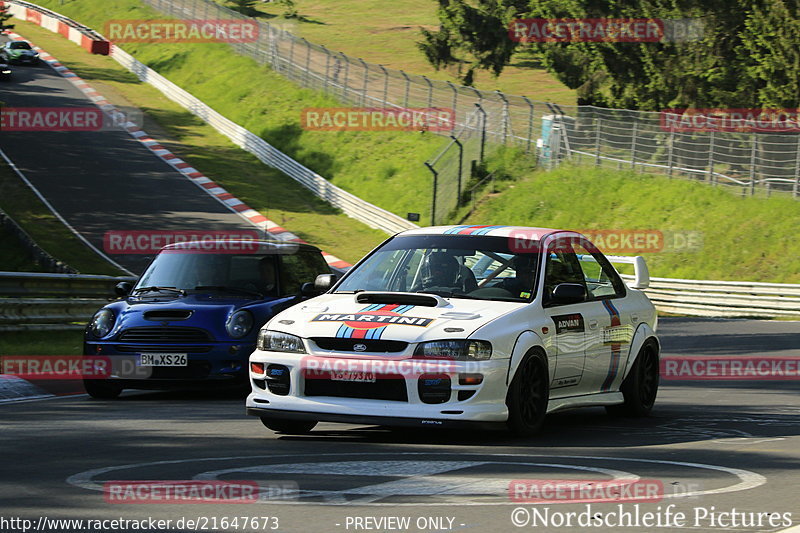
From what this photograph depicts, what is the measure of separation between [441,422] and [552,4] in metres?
34.9

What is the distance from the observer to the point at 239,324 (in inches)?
462

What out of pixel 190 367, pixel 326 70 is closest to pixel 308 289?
pixel 190 367

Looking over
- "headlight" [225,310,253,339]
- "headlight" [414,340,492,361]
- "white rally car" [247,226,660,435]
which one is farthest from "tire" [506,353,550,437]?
"headlight" [225,310,253,339]

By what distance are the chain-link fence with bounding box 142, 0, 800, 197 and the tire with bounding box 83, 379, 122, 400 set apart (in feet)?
75.1

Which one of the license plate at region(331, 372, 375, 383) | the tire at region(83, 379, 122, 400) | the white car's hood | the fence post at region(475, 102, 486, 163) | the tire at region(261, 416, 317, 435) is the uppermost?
the white car's hood

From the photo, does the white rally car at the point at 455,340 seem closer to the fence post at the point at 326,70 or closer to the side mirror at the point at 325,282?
the side mirror at the point at 325,282

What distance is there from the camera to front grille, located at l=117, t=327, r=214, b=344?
11664 mm

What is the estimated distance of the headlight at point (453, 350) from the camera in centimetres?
811

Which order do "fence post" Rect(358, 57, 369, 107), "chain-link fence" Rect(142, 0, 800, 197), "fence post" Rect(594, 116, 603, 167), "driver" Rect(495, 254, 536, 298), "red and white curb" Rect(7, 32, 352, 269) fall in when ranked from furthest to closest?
"fence post" Rect(358, 57, 369, 107) → "fence post" Rect(594, 116, 603, 167) → "red and white curb" Rect(7, 32, 352, 269) → "chain-link fence" Rect(142, 0, 800, 197) → "driver" Rect(495, 254, 536, 298)

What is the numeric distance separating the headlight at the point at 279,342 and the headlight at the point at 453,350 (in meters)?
0.86

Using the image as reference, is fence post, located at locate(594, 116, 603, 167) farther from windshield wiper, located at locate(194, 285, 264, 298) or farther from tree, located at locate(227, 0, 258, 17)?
tree, located at locate(227, 0, 258, 17)

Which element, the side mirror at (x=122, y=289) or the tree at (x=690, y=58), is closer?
the side mirror at (x=122, y=289)

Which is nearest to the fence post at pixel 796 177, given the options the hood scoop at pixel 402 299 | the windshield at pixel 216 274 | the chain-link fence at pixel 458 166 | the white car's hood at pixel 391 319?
the chain-link fence at pixel 458 166

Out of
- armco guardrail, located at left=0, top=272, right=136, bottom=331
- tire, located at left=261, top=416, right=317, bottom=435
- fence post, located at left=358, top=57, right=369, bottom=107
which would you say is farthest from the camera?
fence post, located at left=358, top=57, right=369, bottom=107
